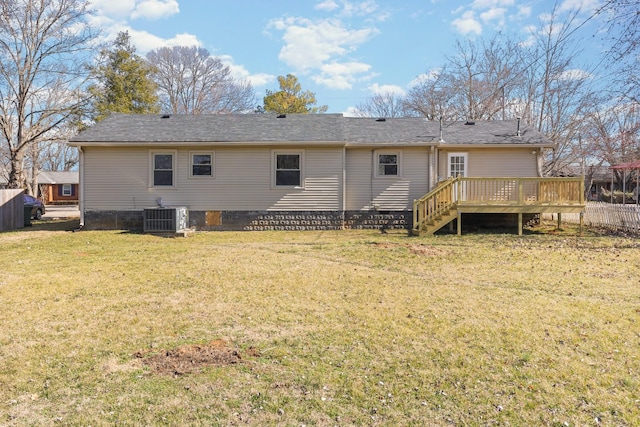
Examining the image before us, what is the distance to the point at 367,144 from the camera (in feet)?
46.0

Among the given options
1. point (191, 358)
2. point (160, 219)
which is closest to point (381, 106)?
point (160, 219)

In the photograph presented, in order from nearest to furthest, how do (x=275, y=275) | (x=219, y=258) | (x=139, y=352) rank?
(x=139, y=352) < (x=275, y=275) < (x=219, y=258)

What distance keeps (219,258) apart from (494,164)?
10.5 m

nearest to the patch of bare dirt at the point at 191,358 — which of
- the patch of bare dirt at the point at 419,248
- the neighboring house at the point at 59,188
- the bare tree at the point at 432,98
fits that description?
the patch of bare dirt at the point at 419,248

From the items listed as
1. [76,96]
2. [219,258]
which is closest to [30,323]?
[219,258]

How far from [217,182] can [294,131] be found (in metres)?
3.20

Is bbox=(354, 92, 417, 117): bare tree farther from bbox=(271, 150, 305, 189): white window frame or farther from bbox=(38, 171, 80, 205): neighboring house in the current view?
bbox=(38, 171, 80, 205): neighboring house

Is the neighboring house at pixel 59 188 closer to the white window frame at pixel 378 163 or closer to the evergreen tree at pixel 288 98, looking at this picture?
the evergreen tree at pixel 288 98

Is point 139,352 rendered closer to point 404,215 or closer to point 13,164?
point 404,215

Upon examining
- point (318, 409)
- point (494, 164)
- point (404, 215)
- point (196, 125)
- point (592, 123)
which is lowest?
point (318, 409)

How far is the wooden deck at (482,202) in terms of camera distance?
40.4ft

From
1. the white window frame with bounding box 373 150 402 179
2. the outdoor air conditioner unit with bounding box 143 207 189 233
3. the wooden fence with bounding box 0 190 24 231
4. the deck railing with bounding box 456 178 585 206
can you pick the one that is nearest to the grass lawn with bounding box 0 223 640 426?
the deck railing with bounding box 456 178 585 206

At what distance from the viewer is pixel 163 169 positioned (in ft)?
45.8

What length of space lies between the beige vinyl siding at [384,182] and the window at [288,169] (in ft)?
5.61
